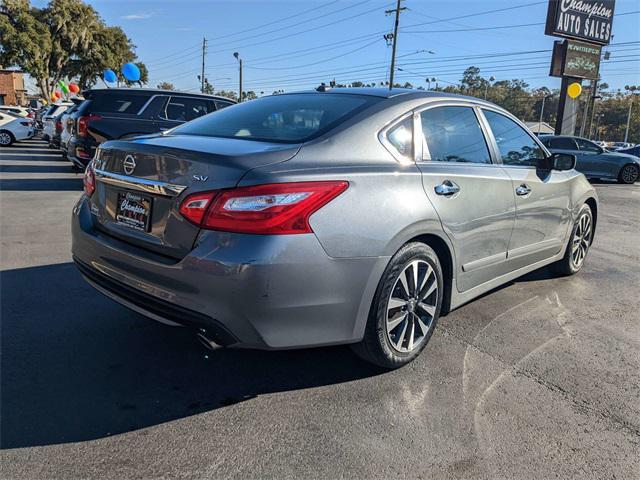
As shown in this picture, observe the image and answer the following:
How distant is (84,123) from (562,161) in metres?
7.90

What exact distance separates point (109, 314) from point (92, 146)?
20.4ft

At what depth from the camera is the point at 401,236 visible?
9.21ft

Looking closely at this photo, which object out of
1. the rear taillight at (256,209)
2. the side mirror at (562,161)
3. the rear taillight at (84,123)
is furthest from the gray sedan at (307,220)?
the rear taillight at (84,123)

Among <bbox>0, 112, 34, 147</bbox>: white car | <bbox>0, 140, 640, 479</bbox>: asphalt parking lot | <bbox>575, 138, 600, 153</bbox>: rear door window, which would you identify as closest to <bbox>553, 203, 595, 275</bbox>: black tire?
<bbox>0, 140, 640, 479</bbox>: asphalt parking lot

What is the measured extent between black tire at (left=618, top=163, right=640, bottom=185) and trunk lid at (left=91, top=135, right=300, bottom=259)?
18.2 meters

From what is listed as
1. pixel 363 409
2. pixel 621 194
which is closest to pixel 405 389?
pixel 363 409

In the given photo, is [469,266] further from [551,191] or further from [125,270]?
[125,270]

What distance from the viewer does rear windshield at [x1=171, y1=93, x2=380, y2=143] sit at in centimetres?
301

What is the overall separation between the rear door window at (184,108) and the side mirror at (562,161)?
23.6ft

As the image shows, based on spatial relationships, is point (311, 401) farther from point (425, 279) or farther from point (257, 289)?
point (425, 279)

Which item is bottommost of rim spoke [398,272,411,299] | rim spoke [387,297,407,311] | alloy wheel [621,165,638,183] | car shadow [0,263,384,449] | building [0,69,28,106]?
car shadow [0,263,384,449]

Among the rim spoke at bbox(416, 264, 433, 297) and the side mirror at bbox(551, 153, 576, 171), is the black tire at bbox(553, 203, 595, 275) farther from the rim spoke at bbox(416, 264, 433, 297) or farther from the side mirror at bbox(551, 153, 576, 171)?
the rim spoke at bbox(416, 264, 433, 297)

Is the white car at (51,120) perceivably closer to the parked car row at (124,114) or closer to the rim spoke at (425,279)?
the parked car row at (124,114)

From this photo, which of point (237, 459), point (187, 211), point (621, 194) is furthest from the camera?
point (621, 194)
